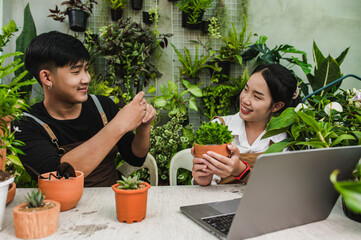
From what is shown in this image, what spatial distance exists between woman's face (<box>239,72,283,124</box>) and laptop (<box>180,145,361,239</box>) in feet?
2.81

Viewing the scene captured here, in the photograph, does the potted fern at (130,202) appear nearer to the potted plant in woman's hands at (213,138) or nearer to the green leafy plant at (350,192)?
the potted plant in woman's hands at (213,138)

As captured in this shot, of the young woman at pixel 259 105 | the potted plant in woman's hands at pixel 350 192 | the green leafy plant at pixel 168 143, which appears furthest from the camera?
the green leafy plant at pixel 168 143

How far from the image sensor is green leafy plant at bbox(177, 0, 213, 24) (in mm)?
2842

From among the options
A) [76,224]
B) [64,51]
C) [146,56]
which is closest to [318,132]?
[76,224]

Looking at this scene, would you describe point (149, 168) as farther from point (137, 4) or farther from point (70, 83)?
point (137, 4)

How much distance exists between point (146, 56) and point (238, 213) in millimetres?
2382

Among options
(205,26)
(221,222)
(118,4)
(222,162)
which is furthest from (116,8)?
(221,222)

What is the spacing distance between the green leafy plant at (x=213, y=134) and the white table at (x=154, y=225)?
23 cm

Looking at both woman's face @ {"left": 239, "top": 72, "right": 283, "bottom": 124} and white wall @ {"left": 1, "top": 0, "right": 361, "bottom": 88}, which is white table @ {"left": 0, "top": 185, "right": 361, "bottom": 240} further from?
white wall @ {"left": 1, "top": 0, "right": 361, "bottom": 88}

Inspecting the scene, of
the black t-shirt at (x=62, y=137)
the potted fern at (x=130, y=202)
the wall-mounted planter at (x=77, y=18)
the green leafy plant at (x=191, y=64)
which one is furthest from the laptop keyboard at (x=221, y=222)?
the wall-mounted planter at (x=77, y=18)

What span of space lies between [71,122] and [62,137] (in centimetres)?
11

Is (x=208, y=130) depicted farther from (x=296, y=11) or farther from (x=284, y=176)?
(x=296, y=11)

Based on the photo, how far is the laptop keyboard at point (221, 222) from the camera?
32.4 inches

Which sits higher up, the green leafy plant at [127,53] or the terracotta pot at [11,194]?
the green leafy plant at [127,53]
